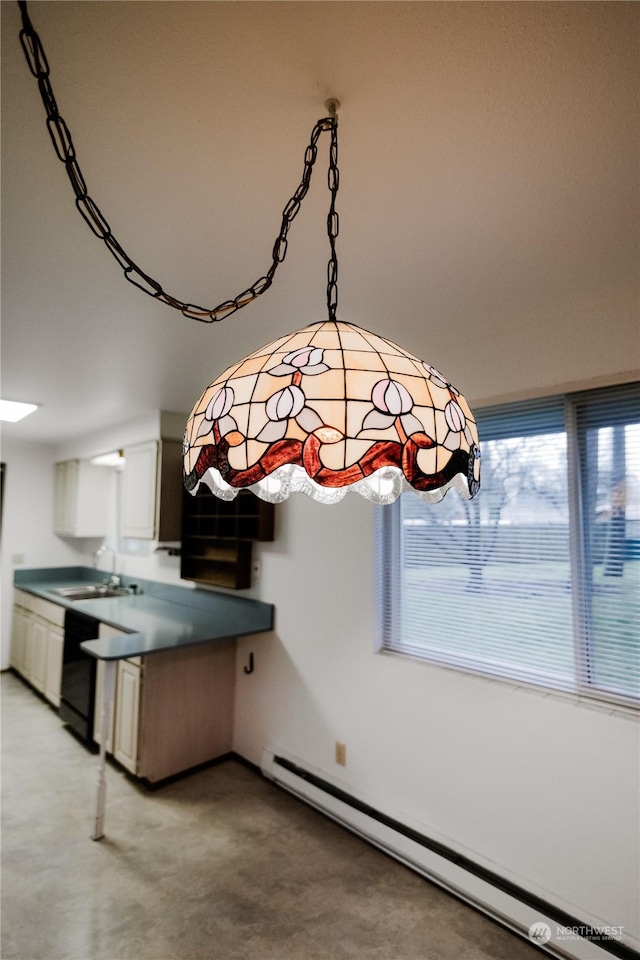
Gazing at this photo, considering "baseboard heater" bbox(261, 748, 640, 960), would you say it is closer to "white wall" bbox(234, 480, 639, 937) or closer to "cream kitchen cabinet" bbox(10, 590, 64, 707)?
"white wall" bbox(234, 480, 639, 937)

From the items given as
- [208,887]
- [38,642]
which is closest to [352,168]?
[208,887]

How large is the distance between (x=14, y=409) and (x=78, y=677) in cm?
200

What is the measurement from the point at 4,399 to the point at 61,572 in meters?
2.51

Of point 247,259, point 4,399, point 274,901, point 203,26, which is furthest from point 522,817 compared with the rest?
point 4,399

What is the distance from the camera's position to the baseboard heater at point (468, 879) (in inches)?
67.2

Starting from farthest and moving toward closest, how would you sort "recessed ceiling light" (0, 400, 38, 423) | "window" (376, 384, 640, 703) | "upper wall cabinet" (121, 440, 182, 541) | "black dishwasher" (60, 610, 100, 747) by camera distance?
"upper wall cabinet" (121, 440, 182, 541), "recessed ceiling light" (0, 400, 38, 423), "black dishwasher" (60, 610, 100, 747), "window" (376, 384, 640, 703)

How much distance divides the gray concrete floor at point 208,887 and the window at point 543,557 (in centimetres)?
96

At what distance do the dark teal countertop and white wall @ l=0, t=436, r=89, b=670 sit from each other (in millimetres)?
664

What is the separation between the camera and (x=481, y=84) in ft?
3.15

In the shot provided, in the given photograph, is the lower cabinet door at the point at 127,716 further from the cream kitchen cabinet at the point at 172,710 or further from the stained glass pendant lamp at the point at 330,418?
the stained glass pendant lamp at the point at 330,418

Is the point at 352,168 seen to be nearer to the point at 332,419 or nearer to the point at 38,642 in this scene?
the point at 332,419

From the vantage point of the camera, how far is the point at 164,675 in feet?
9.67

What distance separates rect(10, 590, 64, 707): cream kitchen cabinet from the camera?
3938mm

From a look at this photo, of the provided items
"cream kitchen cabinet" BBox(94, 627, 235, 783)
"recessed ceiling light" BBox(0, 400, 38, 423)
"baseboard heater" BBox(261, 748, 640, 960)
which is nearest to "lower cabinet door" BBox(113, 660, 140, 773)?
"cream kitchen cabinet" BBox(94, 627, 235, 783)
